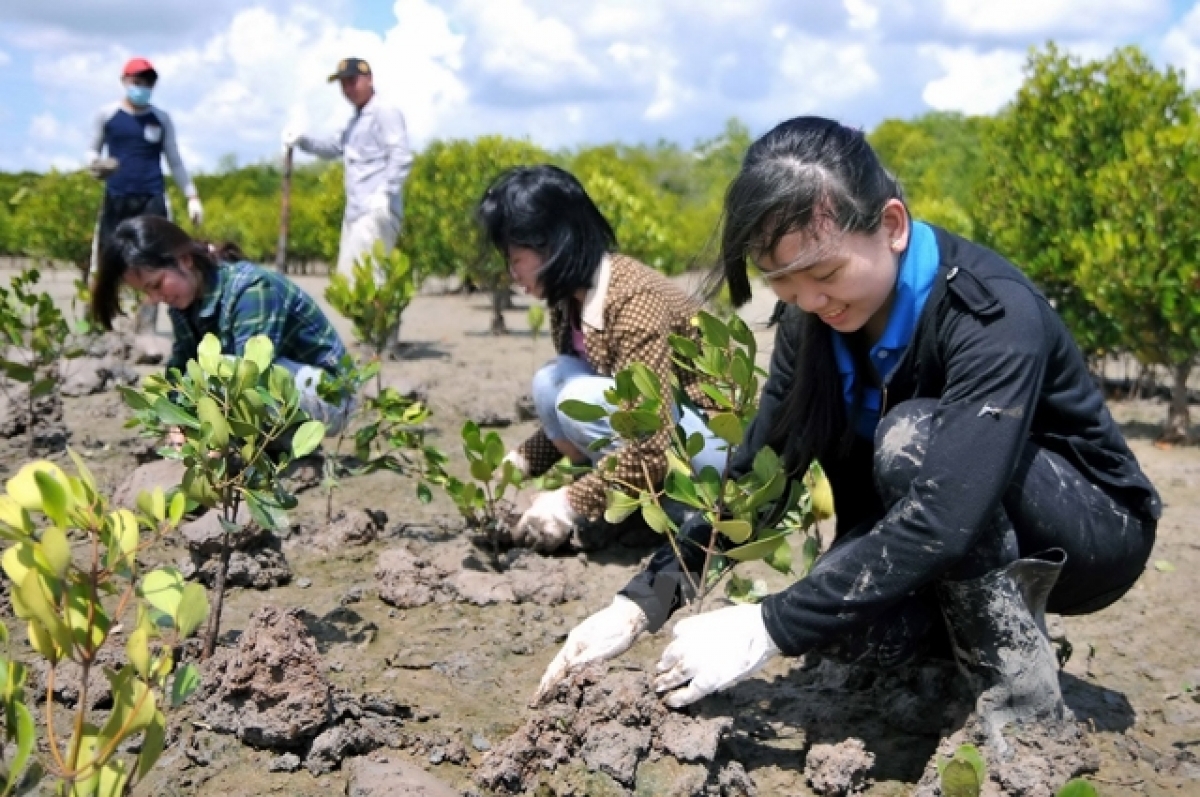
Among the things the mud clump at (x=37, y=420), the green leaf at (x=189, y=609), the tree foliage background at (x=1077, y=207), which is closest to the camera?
the green leaf at (x=189, y=609)

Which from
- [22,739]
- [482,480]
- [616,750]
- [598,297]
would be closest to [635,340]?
[598,297]

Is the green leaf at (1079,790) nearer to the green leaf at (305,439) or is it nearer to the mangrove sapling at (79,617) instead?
the mangrove sapling at (79,617)

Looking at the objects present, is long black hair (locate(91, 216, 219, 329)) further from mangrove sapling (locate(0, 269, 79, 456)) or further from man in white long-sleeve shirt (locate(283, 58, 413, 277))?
man in white long-sleeve shirt (locate(283, 58, 413, 277))

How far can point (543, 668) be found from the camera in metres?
2.52

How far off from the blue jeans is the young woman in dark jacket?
0.92m

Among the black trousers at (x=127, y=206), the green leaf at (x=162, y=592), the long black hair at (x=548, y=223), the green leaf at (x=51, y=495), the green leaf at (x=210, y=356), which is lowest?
the green leaf at (x=162, y=592)

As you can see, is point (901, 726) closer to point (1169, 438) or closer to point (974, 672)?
point (974, 672)

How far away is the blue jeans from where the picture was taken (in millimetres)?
3158

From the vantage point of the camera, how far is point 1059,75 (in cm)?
604

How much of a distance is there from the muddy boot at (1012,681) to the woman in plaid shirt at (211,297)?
210 cm

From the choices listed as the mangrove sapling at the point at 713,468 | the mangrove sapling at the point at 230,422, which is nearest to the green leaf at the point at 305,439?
the mangrove sapling at the point at 230,422

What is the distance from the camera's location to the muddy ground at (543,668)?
204 centimetres

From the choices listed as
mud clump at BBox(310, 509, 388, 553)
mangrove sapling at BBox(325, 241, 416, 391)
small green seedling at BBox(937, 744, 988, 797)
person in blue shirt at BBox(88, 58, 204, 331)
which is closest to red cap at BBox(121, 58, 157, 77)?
person in blue shirt at BBox(88, 58, 204, 331)

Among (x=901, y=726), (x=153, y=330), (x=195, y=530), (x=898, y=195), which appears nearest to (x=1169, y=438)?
(x=901, y=726)
